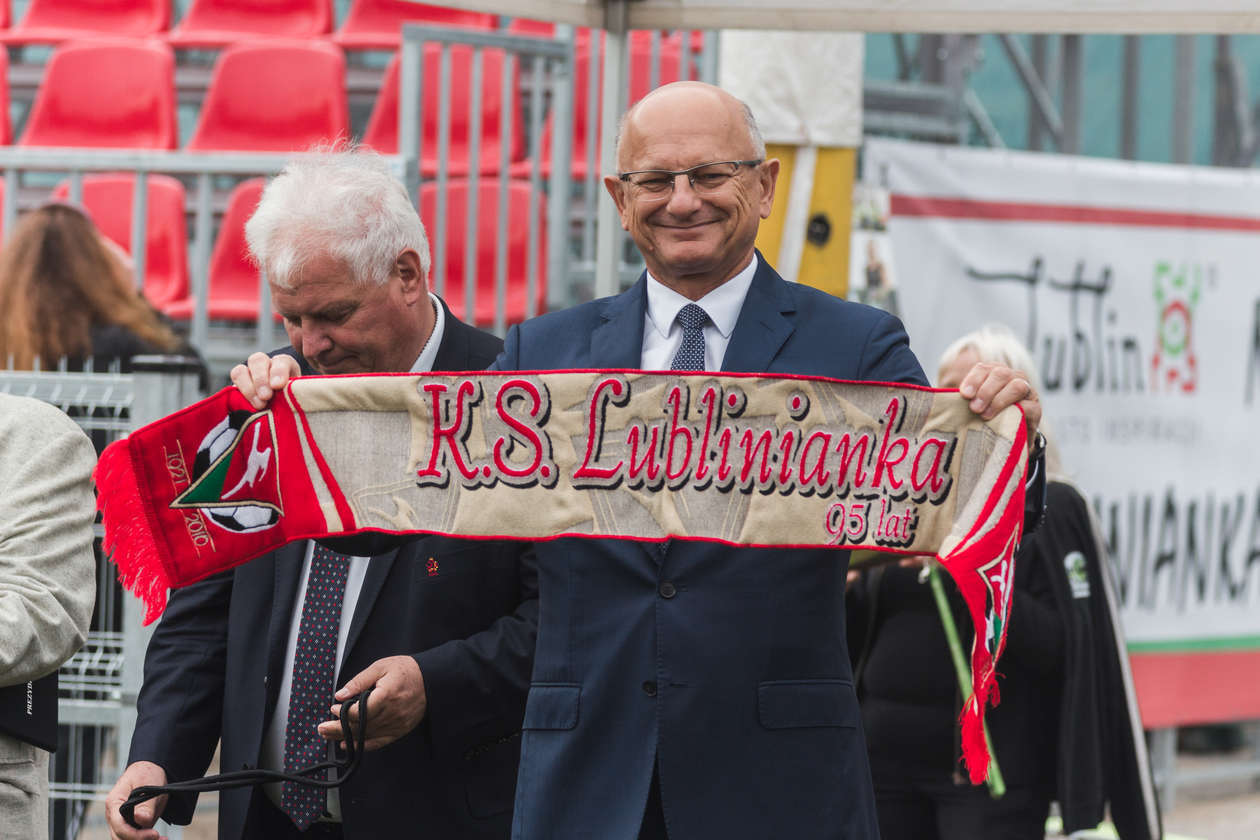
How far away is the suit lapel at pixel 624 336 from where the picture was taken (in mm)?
2564

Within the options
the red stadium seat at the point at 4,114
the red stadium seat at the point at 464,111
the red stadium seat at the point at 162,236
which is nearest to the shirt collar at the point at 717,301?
the red stadium seat at the point at 464,111

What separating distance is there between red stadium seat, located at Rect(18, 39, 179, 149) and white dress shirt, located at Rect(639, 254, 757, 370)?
7130 mm

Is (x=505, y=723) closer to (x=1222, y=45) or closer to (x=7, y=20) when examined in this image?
(x=1222, y=45)

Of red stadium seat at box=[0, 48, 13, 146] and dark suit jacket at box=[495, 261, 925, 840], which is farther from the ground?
red stadium seat at box=[0, 48, 13, 146]

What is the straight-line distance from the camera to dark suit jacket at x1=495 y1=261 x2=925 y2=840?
2367 mm

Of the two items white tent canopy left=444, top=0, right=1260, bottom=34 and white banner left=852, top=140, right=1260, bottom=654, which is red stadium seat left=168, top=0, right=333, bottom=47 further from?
white tent canopy left=444, top=0, right=1260, bottom=34

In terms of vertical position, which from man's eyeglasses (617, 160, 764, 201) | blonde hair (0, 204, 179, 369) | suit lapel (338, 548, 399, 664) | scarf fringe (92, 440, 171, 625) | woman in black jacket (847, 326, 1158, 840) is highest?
man's eyeglasses (617, 160, 764, 201)

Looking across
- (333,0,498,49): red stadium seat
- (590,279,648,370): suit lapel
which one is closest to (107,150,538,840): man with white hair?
(590,279,648,370): suit lapel

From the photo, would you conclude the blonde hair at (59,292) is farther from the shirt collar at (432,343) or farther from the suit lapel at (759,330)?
the suit lapel at (759,330)

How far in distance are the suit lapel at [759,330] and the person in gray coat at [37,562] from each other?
4.16ft

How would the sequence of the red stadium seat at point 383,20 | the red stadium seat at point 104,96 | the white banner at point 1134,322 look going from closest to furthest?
the white banner at point 1134,322, the red stadium seat at point 104,96, the red stadium seat at point 383,20

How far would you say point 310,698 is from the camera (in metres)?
2.76

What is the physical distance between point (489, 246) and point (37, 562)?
4.35 m

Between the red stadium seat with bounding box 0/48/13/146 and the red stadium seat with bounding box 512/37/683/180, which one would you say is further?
the red stadium seat with bounding box 0/48/13/146
